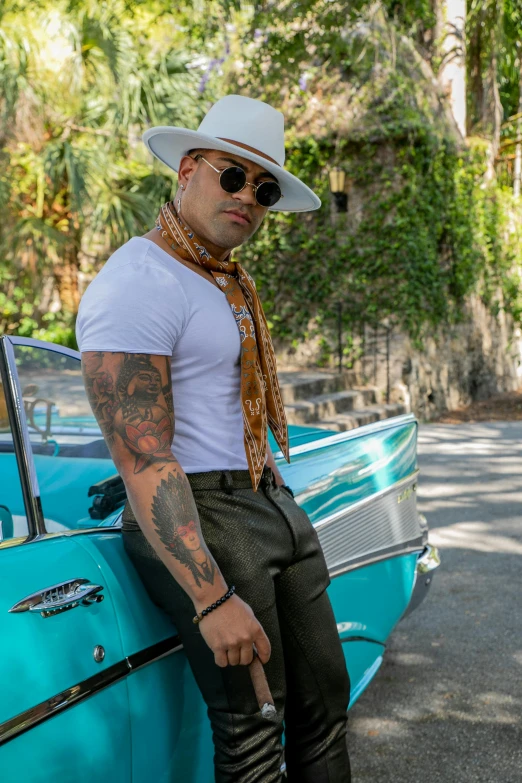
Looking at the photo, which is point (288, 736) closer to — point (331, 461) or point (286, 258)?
point (331, 461)

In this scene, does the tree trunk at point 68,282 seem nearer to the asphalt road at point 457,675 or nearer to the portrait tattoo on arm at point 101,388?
the asphalt road at point 457,675

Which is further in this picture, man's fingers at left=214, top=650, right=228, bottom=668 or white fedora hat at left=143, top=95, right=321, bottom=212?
white fedora hat at left=143, top=95, right=321, bottom=212

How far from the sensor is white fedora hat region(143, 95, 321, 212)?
1928 millimetres

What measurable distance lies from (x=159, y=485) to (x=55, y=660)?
365 millimetres

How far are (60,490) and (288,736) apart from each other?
33.3 inches

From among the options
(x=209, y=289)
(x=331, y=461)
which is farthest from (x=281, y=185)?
(x=331, y=461)

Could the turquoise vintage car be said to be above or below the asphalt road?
above

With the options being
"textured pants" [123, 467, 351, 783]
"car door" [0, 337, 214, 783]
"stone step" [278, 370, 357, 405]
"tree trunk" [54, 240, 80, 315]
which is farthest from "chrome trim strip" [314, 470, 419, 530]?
"tree trunk" [54, 240, 80, 315]

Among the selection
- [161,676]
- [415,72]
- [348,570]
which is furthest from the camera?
[415,72]

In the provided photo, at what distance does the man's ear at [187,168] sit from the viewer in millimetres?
1980

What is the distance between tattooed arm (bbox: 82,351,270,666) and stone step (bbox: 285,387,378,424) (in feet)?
23.8

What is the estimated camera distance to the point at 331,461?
2.63 meters

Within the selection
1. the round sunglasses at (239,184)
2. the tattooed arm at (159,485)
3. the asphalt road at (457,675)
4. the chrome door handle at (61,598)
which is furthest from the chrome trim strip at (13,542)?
the asphalt road at (457,675)

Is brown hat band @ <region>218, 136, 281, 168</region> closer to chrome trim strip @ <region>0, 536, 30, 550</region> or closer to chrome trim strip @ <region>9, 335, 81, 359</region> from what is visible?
chrome trim strip @ <region>9, 335, 81, 359</region>
